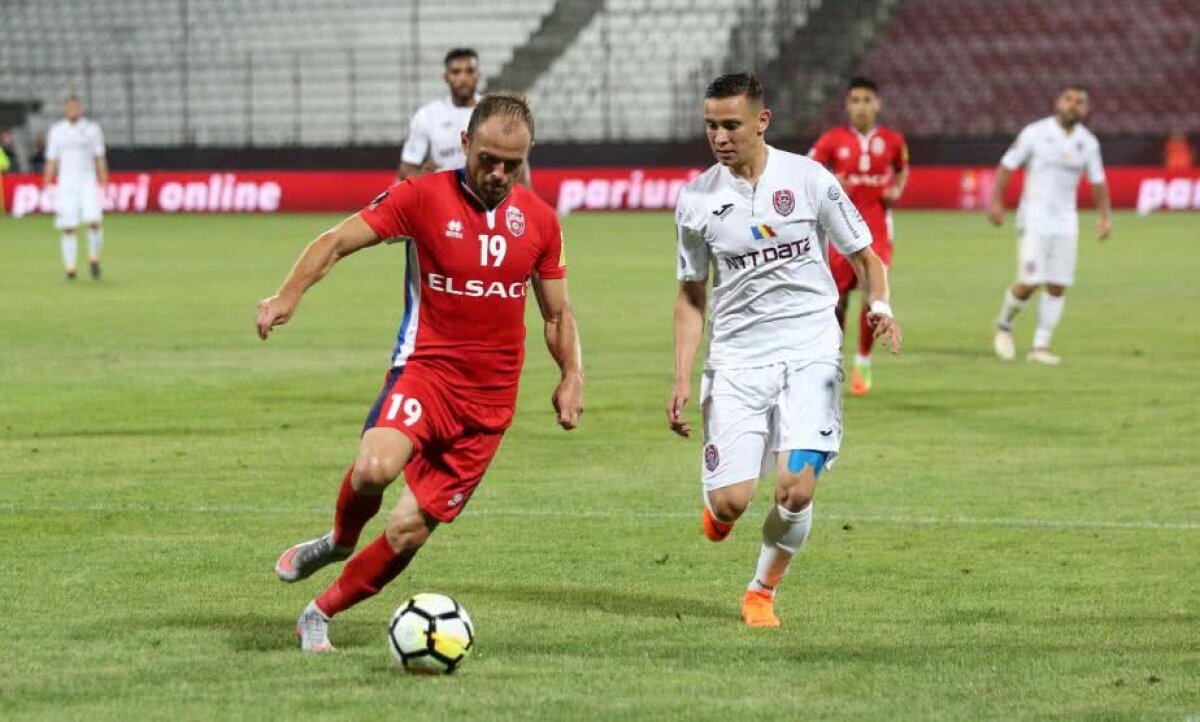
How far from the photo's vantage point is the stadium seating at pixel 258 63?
158ft

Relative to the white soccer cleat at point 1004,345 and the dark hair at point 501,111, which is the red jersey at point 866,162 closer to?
the white soccer cleat at point 1004,345

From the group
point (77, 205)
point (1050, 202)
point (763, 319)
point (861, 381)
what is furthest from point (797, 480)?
point (77, 205)

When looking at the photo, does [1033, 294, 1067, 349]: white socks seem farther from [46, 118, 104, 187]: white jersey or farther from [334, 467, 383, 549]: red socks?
[46, 118, 104, 187]: white jersey

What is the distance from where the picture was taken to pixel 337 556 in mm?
7410

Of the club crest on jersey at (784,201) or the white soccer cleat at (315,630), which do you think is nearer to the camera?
the white soccer cleat at (315,630)

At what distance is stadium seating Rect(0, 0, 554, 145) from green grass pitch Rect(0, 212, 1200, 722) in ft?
92.5

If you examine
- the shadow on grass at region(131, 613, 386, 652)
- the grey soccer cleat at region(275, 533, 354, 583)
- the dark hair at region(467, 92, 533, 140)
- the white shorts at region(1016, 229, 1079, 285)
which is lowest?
the white shorts at region(1016, 229, 1079, 285)

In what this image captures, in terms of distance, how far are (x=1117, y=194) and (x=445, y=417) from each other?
115ft

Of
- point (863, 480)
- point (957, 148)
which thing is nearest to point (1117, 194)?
point (957, 148)

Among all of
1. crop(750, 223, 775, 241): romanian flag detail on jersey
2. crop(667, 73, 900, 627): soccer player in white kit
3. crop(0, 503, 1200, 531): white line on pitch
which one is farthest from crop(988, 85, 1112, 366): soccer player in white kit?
crop(750, 223, 775, 241): romanian flag detail on jersey

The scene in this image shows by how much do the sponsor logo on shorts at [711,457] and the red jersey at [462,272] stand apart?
967 millimetres

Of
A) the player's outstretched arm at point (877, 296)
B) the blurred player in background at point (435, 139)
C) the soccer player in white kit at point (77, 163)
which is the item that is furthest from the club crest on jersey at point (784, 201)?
the soccer player in white kit at point (77, 163)

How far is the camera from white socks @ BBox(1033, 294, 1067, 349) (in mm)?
18219

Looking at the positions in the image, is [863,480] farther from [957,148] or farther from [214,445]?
[957,148]
